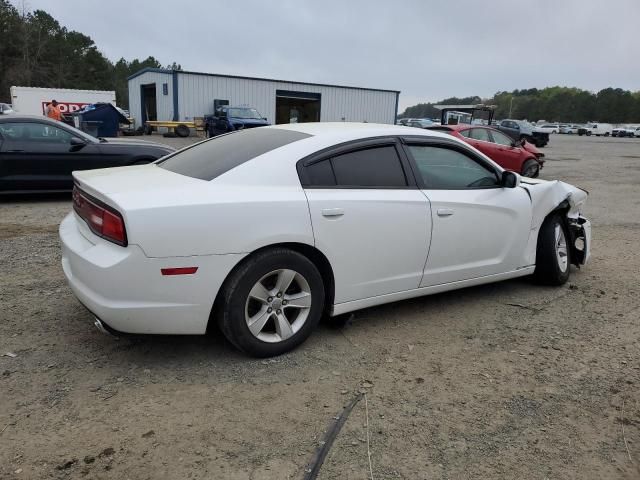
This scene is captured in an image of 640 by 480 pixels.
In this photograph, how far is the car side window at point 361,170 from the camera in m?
3.51

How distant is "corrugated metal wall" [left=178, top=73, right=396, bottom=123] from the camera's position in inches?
1229

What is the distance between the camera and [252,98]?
33.4 metres

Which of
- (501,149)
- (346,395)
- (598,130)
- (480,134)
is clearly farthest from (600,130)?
(346,395)

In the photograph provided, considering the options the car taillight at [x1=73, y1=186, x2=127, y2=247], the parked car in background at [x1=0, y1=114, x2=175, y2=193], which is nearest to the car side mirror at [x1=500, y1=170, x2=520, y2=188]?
the car taillight at [x1=73, y1=186, x2=127, y2=247]

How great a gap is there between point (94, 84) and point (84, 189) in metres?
82.8

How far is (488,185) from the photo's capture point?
14.4 feet

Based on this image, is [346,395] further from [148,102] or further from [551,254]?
[148,102]

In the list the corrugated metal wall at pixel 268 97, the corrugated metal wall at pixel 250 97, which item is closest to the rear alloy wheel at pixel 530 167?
the corrugated metal wall at pixel 250 97

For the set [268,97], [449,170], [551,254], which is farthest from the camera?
[268,97]

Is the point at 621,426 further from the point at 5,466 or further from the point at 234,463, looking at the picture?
the point at 5,466

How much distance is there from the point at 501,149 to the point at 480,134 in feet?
2.39

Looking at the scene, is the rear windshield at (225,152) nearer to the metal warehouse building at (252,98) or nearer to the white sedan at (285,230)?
the white sedan at (285,230)

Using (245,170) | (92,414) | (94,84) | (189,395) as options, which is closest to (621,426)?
(189,395)

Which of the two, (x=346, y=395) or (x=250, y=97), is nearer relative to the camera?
(x=346, y=395)
